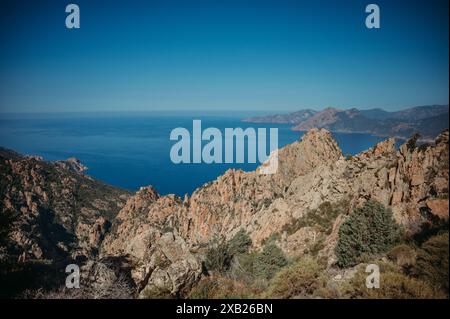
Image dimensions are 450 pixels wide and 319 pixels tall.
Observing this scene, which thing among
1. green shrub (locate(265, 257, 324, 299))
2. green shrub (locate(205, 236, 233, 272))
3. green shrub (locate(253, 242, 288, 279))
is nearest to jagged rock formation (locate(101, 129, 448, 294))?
green shrub (locate(205, 236, 233, 272))

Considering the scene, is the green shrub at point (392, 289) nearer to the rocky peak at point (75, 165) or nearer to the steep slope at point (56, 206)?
the steep slope at point (56, 206)

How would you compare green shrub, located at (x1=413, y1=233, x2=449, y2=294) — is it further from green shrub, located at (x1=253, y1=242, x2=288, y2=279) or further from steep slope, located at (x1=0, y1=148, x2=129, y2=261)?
steep slope, located at (x1=0, y1=148, x2=129, y2=261)

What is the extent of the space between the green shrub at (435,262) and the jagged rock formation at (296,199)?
182 cm

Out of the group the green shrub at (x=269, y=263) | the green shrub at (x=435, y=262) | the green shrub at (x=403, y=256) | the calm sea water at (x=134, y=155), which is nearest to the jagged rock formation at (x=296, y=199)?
the green shrub at (x=403, y=256)

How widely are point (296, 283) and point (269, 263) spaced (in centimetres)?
244

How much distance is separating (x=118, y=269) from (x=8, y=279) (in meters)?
3.23

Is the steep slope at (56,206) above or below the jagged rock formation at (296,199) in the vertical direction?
below

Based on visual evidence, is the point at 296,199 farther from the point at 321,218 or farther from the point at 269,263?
the point at 269,263

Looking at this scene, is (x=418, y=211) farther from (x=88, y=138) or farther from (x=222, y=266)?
(x=88, y=138)

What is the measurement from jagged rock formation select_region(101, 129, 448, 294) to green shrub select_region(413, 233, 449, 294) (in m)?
1.82

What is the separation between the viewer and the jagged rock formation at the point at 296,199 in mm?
10589

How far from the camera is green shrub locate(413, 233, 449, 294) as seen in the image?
716 cm

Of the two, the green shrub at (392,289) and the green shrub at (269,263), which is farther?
the green shrub at (269,263)

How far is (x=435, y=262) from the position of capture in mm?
7488
